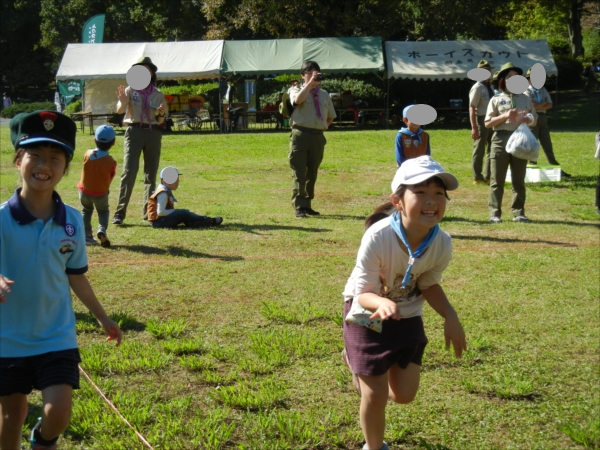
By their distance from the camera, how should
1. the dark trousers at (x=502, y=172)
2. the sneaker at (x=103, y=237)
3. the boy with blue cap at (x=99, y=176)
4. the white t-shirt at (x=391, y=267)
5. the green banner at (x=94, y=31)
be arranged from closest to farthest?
1. the white t-shirt at (x=391, y=267)
2. the boy with blue cap at (x=99, y=176)
3. the sneaker at (x=103, y=237)
4. the dark trousers at (x=502, y=172)
5. the green banner at (x=94, y=31)

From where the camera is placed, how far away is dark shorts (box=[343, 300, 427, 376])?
11.8ft

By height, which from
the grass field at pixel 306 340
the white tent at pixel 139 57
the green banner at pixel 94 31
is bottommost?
the grass field at pixel 306 340

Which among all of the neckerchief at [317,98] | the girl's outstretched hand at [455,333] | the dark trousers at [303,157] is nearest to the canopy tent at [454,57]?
the dark trousers at [303,157]

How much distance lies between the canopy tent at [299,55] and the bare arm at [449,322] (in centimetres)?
2488

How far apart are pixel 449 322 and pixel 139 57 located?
2698 cm

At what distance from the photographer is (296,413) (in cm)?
432

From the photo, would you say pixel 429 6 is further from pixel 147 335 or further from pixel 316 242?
pixel 147 335

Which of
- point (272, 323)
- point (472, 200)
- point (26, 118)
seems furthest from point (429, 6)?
point (26, 118)

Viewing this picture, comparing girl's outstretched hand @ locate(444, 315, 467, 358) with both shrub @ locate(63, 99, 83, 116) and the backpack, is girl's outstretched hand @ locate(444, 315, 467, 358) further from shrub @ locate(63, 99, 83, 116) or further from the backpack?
shrub @ locate(63, 99, 83, 116)

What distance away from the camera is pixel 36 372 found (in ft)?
10.6

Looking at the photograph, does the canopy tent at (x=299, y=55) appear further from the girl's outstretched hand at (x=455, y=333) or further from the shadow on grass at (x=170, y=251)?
the girl's outstretched hand at (x=455, y=333)

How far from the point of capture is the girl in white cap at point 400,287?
3469mm

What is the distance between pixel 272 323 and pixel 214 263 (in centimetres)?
216

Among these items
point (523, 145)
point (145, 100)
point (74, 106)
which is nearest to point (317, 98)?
point (145, 100)
